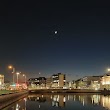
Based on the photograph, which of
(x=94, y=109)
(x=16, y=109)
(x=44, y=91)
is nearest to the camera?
(x=16, y=109)

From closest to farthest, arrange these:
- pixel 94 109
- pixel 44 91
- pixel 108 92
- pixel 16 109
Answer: pixel 16 109
pixel 94 109
pixel 108 92
pixel 44 91

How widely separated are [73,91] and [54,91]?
13029 millimetres

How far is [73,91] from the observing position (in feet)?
656

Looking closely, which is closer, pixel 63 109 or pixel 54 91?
pixel 63 109

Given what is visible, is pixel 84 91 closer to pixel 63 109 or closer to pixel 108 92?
pixel 108 92

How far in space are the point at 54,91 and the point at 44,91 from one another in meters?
10.1

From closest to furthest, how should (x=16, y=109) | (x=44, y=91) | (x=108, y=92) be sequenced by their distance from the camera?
(x=16, y=109), (x=108, y=92), (x=44, y=91)

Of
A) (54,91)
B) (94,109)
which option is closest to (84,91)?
(54,91)

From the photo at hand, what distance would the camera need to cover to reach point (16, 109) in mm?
53594

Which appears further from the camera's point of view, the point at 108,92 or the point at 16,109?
the point at 108,92

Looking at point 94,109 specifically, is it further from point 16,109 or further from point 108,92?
point 108,92

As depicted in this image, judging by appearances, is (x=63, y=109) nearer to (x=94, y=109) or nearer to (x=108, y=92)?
(x=94, y=109)

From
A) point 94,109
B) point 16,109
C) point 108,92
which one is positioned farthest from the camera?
Result: point 108,92

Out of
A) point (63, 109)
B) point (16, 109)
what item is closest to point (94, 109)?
point (63, 109)
